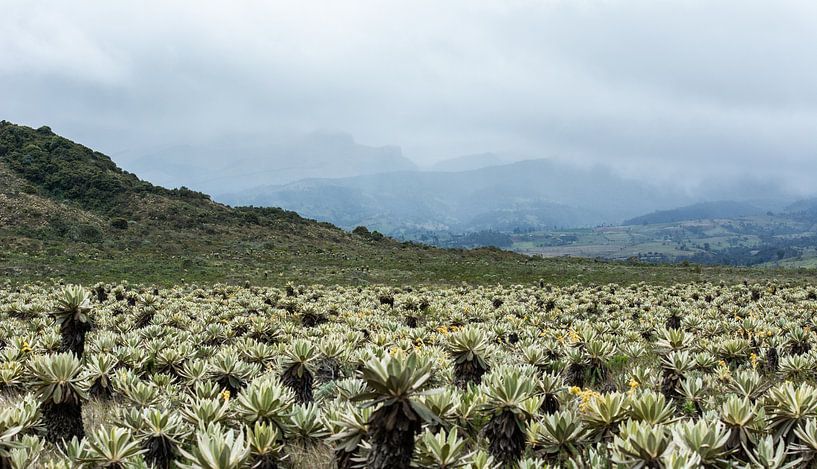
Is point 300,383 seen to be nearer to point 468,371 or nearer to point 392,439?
point 468,371

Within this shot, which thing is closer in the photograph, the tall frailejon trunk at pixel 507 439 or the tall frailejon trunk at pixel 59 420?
the tall frailejon trunk at pixel 507 439

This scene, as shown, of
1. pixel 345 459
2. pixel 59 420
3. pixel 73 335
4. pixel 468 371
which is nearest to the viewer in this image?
pixel 345 459

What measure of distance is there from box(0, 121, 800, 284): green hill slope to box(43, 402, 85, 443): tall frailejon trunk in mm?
26482

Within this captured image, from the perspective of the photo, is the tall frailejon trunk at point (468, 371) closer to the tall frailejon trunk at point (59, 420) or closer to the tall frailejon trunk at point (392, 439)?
the tall frailejon trunk at point (392, 439)

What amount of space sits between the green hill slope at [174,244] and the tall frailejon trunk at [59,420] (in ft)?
86.9

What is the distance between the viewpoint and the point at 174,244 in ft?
149

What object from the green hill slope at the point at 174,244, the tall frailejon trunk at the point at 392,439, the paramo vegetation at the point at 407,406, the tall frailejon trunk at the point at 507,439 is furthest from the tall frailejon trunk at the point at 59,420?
the green hill slope at the point at 174,244

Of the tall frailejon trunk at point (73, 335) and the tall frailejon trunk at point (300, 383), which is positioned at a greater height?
the tall frailejon trunk at point (73, 335)

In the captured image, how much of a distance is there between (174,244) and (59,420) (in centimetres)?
4471

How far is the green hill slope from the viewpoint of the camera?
33438mm

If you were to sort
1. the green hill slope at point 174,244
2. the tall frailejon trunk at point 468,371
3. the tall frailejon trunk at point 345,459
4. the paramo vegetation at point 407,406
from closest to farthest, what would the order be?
the paramo vegetation at point 407,406
the tall frailejon trunk at point 345,459
the tall frailejon trunk at point 468,371
the green hill slope at point 174,244

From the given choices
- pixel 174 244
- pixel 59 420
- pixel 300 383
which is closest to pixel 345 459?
pixel 300 383

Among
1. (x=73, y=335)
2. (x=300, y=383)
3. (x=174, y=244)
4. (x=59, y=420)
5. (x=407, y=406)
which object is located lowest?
(x=300, y=383)

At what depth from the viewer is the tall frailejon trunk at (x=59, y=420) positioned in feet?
15.2
